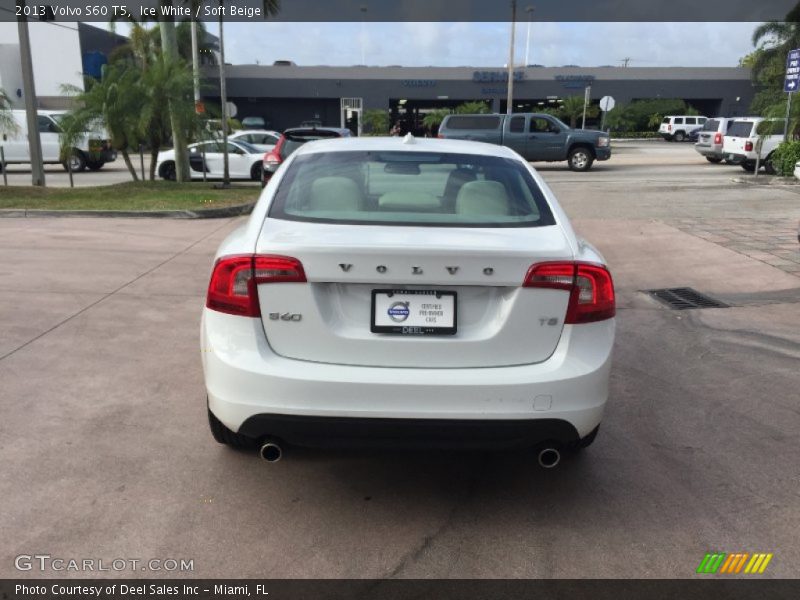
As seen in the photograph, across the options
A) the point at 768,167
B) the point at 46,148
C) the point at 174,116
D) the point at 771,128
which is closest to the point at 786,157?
the point at 771,128

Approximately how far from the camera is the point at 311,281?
2.98 metres

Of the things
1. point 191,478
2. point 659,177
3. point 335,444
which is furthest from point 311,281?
point 659,177

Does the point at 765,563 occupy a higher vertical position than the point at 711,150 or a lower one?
lower

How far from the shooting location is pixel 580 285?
3117 millimetres

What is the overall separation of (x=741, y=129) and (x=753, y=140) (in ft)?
4.30

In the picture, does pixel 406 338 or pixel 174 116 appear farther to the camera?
pixel 174 116

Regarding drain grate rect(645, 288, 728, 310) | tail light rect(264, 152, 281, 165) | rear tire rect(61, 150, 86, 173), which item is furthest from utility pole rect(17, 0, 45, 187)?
drain grate rect(645, 288, 728, 310)

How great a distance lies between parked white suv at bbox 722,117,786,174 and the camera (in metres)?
21.4

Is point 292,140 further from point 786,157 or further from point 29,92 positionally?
point 786,157

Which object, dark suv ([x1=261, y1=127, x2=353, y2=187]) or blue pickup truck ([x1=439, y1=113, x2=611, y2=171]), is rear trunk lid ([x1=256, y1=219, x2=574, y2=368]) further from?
blue pickup truck ([x1=439, y1=113, x2=611, y2=171])

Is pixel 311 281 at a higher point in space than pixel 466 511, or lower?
higher
